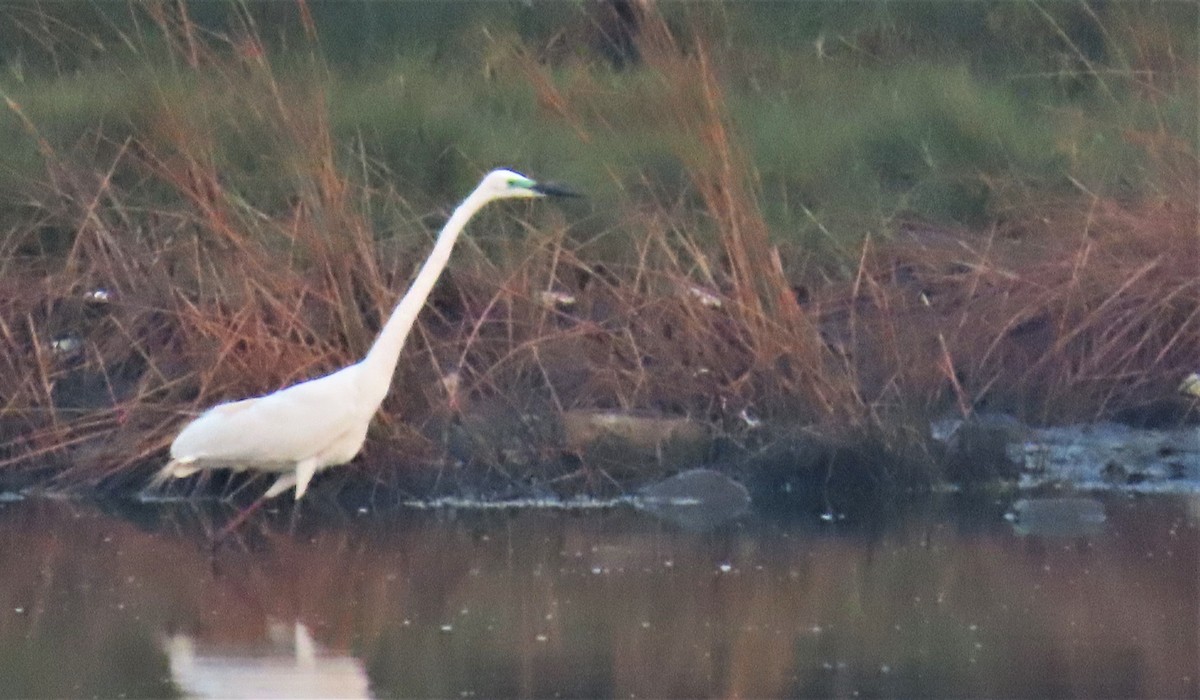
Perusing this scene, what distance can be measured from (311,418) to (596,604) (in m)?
1.45

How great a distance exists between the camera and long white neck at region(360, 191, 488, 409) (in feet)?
23.1

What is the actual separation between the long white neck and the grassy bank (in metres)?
0.59

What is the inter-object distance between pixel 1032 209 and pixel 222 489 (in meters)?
3.63

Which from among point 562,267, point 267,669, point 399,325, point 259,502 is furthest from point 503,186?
point 267,669

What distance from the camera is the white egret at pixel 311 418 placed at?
698 centimetres

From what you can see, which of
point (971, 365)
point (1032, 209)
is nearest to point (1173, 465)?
Result: point (971, 365)

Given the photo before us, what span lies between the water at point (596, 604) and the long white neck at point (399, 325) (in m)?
0.50

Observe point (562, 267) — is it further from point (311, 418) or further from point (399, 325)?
point (311, 418)

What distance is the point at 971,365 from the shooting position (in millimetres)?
8172

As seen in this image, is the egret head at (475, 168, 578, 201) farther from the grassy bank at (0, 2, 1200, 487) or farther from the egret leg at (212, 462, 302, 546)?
the egret leg at (212, 462, 302, 546)

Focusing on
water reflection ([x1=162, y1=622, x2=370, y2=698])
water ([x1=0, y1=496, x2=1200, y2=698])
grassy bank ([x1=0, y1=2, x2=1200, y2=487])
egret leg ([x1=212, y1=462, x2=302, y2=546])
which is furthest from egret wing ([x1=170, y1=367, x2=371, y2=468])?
water reflection ([x1=162, y1=622, x2=370, y2=698])

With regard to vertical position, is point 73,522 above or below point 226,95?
below

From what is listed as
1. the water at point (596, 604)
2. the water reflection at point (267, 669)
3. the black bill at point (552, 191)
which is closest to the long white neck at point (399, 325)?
the black bill at point (552, 191)

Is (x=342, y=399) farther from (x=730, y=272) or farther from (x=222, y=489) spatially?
(x=730, y=272)
